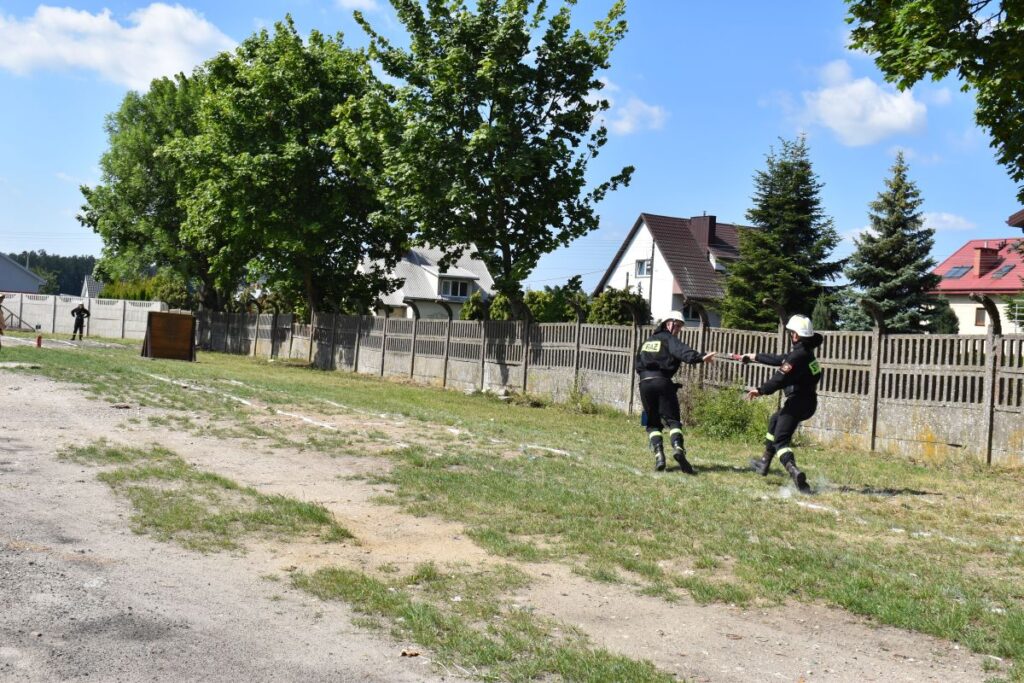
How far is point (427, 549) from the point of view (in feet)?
23.9

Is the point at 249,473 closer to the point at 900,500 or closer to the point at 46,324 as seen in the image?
the point at 900,500

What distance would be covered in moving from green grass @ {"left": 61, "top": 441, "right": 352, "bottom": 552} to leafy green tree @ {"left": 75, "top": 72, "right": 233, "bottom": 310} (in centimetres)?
3690

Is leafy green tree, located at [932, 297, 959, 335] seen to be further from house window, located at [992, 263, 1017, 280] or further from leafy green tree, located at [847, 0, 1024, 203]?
leafy green tree, located at [847, 0, 1024, 203]

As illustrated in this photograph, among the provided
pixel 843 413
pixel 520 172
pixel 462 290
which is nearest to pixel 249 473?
pixel 843 413

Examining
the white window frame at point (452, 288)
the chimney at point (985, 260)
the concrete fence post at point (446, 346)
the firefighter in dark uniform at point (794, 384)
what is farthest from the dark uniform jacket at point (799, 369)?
the white window frame at point (452, 288)

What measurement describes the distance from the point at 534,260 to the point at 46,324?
4668 centimetres

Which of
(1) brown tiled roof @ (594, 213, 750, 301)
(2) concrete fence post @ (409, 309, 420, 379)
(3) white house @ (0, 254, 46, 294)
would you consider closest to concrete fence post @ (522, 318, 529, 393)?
(2) concrete fence post @ (409, 309, 420, 379)

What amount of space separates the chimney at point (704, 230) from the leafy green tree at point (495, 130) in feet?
126

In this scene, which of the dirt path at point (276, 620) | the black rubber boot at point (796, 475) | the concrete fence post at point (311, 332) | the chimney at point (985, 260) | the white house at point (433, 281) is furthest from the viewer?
the white house at point (433, 281)

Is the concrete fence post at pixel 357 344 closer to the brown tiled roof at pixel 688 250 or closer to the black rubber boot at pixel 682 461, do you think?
the black rubber boot at pixel 682 461

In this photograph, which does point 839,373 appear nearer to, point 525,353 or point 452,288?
point 525,353

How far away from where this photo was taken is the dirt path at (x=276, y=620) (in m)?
4.82

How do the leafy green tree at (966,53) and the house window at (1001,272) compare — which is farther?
the house window at (1001,272)

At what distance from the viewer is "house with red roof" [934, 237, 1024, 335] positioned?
61531 mm
